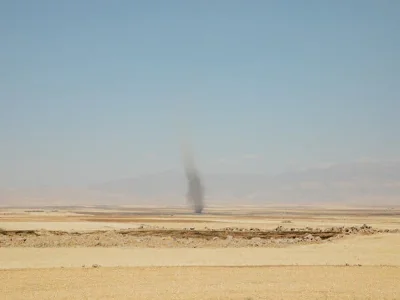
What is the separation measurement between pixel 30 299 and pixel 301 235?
27.7 m

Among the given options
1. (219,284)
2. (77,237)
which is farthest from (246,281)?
(77,237)

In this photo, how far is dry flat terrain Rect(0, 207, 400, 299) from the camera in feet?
71.6

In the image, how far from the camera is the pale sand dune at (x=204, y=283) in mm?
20953

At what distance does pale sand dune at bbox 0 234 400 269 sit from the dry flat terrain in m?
0.05

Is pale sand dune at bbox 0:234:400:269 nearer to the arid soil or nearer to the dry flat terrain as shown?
the dry flat terrain

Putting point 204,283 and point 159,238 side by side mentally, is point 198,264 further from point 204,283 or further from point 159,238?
point 159,238

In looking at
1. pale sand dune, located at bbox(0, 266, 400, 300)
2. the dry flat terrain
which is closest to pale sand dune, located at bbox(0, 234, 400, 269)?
the dry flat terrain

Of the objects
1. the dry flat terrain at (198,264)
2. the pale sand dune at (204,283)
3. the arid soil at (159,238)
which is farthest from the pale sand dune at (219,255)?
the pale sand dune at (204,283)

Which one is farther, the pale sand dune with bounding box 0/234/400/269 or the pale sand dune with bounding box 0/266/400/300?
the pale sand dune with bounding box 0/234/400/269

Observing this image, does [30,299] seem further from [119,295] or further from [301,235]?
[301,235]

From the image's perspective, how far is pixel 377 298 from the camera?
2025cm

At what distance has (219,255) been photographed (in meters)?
34.5

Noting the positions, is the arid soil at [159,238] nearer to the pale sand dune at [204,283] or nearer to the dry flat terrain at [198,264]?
the dry flat terrain at [198,264]

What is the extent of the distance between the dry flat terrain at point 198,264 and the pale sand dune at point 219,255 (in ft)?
0.18
